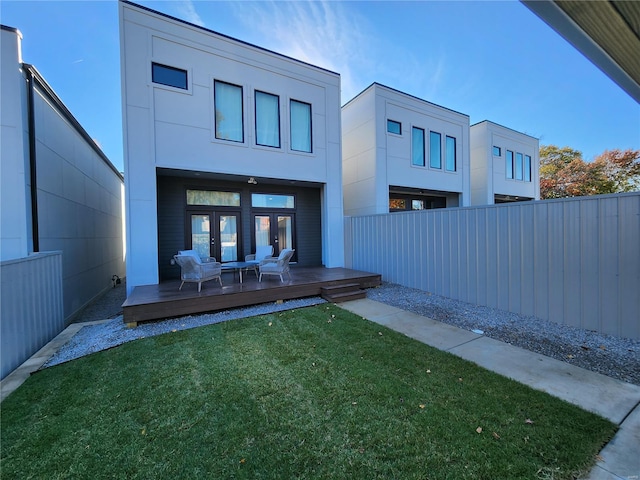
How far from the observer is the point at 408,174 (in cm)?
1152

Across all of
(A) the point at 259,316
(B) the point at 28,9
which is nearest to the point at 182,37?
(B) the point at 28,9

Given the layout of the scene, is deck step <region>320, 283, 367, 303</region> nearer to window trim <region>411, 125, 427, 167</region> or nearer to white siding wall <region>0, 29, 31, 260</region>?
white siding wall <region>0, 29, 31, 260</region>

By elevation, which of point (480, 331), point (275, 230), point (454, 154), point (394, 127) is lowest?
point (480, 331)

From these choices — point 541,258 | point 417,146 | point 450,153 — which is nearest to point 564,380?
point 541,258

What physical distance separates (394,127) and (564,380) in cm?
1057

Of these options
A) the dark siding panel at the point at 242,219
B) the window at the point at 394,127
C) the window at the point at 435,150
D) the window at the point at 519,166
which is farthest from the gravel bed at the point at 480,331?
the window at the point at 519,166

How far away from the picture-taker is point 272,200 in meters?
9.64

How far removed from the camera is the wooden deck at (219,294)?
4871 mm

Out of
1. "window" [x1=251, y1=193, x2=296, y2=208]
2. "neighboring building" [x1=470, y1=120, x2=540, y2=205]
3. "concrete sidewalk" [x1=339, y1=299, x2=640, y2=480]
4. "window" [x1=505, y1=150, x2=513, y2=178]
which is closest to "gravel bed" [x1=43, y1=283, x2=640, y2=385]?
"concrete sidewalk" [x1=339, y1=299, x2=640, y2=480]

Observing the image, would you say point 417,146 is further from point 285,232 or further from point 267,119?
point 285,232

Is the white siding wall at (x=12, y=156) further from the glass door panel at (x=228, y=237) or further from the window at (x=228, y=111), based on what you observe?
the glass door panel at (x=228, y=237)

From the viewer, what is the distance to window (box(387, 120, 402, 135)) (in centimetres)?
1109

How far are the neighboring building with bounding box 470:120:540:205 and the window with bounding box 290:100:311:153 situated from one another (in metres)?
11.1

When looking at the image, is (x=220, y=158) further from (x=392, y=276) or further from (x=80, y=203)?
(x=392, y=276)
